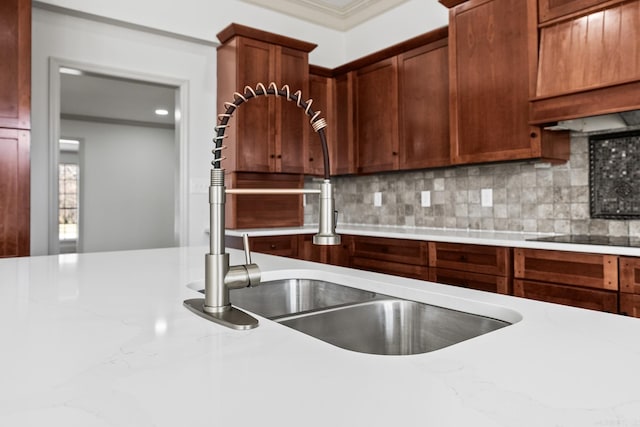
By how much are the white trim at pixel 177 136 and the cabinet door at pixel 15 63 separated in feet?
1.85

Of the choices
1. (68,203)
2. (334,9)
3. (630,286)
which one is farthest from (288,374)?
(68,203)

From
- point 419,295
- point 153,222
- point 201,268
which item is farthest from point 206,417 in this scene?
point 153,222

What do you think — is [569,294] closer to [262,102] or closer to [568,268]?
[568,268]

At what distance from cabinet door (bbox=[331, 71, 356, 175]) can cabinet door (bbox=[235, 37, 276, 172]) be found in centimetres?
69

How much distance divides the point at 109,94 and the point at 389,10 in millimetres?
3816

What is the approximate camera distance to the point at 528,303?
978mm

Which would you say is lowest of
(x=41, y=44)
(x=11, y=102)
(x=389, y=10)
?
(x=11, y=102)

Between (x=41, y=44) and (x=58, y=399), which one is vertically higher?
(x=41, y=44)

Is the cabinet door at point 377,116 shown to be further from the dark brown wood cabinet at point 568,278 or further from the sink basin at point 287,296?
the sink basin at point 287,296

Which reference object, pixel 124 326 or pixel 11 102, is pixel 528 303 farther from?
pixel 11 102

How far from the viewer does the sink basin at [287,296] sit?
137 centimetres

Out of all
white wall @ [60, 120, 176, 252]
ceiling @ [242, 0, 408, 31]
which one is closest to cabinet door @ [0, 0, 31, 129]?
ceiling @ [242, 0, 408, 31]

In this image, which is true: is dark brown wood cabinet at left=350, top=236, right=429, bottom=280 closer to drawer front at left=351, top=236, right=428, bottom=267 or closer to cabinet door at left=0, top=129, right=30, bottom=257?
drawer front at left=351, top=236, right=428, bottom=267

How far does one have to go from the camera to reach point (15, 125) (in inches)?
103
